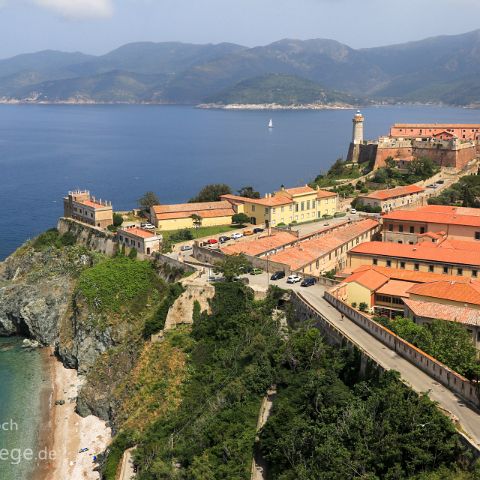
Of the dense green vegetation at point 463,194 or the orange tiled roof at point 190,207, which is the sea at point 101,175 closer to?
the orange tiled roof at point 190,207

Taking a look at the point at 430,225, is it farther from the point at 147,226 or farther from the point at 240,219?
the point at 147,226

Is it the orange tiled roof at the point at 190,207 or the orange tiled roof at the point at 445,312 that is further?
the orange tiled roof at the point at 190,207

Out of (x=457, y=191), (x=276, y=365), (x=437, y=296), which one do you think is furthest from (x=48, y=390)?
(x=457, y=191)

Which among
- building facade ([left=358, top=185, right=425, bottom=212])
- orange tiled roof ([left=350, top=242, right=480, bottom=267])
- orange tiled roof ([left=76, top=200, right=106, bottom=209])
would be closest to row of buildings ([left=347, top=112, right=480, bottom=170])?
building facade ([left=358, top=185, right=425, bottom=212])

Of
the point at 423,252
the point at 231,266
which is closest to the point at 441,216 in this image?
the point at 423,252

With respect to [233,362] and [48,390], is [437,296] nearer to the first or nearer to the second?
[233,362]

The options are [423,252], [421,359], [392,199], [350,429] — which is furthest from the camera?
[392,199]

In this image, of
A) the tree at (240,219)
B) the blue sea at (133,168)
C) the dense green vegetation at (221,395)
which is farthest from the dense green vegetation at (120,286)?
the blue sea at (133,168)
